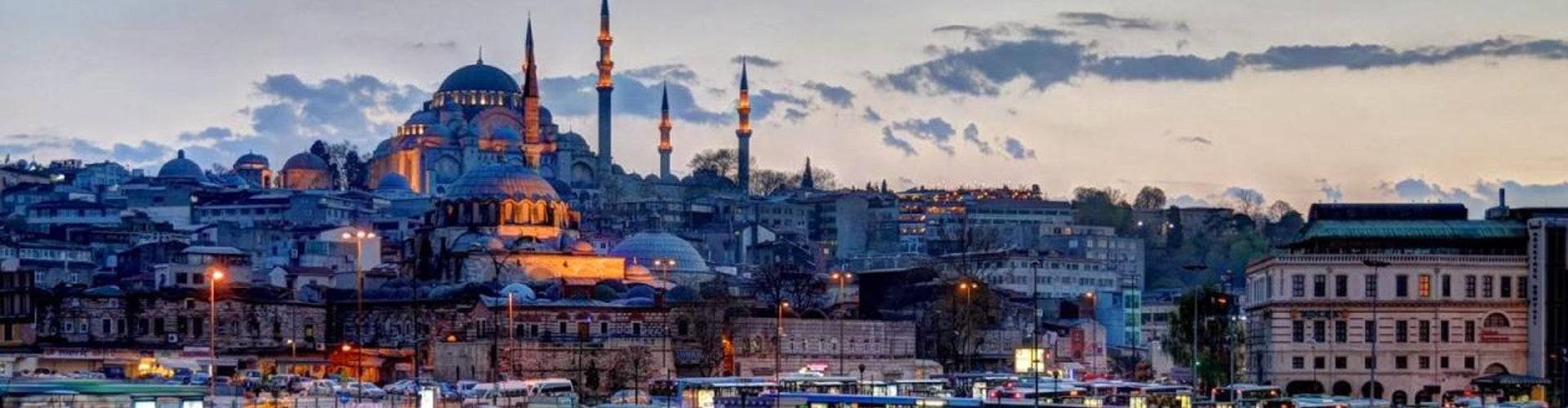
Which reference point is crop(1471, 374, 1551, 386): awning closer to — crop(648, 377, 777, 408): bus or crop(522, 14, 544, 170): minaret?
crop(648, 377, 777, 408): bus

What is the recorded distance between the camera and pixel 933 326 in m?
92.9

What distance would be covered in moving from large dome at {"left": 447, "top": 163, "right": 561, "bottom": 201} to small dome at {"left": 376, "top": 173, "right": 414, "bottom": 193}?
5336 centimetres

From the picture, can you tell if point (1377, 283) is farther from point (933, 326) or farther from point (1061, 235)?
point (1061, 235)

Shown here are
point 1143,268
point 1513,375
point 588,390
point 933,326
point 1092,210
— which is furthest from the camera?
point 1092,210

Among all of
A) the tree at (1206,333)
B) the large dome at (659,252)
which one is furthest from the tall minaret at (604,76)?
the tree at (1206,333)

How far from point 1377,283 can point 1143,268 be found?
9368cm

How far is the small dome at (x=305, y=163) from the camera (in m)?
178

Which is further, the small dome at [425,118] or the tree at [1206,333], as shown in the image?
the small dome at [425,118]

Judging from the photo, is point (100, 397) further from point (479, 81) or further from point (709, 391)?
point (479, 81)

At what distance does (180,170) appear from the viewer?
168 metres

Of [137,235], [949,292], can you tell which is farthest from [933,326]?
[137,235]

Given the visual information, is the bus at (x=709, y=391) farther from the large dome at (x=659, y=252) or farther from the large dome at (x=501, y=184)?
the large dome at (x=659, y=252)

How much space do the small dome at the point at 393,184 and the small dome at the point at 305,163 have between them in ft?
30.5

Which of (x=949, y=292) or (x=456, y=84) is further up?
(x=456, y=84)
